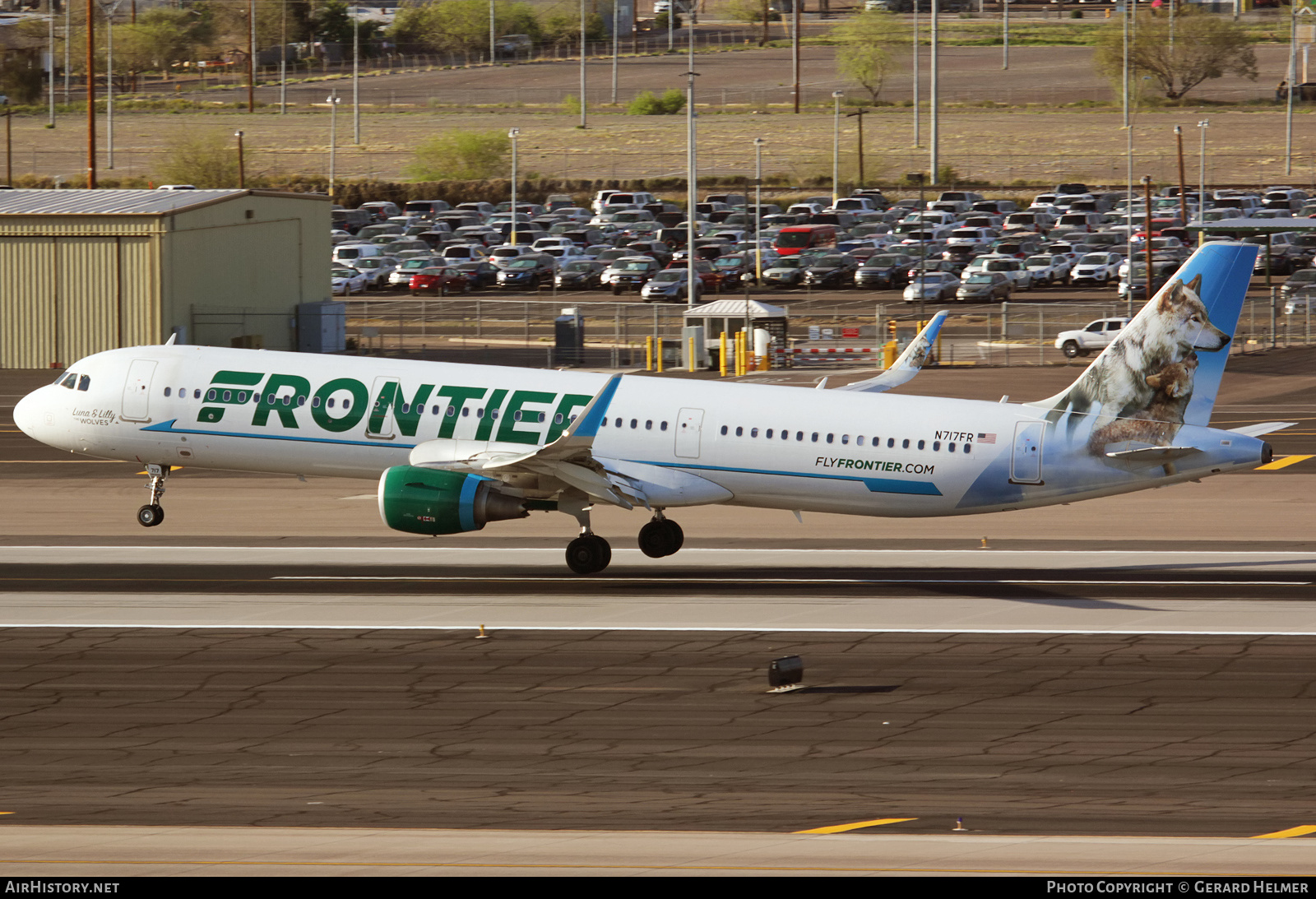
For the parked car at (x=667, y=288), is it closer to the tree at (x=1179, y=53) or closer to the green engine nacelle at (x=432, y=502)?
the green engine nacelle at (x=432, y=502)

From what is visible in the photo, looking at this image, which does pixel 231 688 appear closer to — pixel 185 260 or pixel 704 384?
pixel 704 384

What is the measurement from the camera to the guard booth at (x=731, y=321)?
76625 millimetres

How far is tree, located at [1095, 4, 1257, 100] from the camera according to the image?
625 ft

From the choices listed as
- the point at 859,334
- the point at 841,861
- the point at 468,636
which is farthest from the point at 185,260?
the point at 841,861

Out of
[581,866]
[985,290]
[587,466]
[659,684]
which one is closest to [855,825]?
[581,866]

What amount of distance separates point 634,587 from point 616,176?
5249 inches

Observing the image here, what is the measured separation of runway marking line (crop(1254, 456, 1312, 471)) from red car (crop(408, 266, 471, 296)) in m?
68.4

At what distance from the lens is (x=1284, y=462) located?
5288 cm

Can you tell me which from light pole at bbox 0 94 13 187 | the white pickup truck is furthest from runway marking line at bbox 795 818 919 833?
light pole at bbox 0 94 13 187

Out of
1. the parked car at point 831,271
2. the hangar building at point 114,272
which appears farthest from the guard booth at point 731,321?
the parked car at point 831,271

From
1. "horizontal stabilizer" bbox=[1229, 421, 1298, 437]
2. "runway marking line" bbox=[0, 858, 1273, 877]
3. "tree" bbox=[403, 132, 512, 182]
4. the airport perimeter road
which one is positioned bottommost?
the airport perimeter road

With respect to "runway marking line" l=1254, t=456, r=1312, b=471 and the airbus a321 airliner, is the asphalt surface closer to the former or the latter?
the airbus a321 airliner

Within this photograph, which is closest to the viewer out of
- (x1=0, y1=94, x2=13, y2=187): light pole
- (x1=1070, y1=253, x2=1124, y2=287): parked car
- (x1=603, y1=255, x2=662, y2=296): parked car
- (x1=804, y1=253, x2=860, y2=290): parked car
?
(x1=603, y1=255, x2=662, y2=296): parked car

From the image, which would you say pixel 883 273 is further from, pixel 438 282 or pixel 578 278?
pixel 438 282
